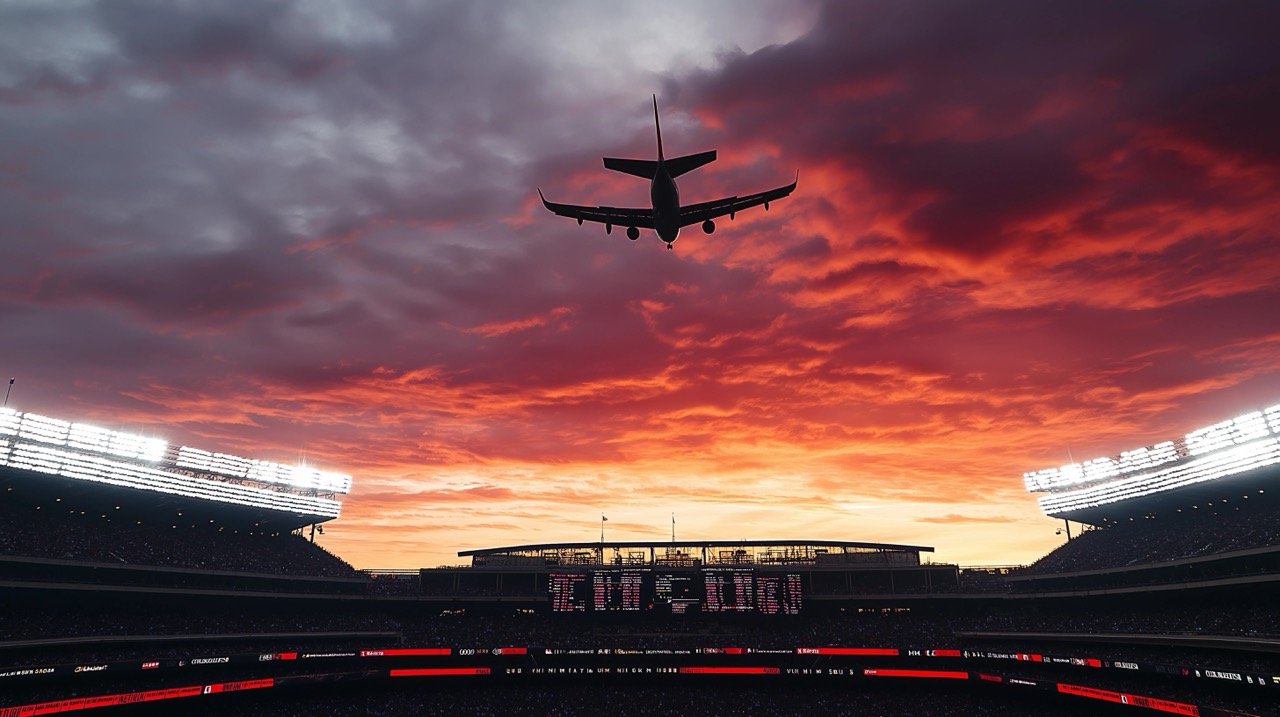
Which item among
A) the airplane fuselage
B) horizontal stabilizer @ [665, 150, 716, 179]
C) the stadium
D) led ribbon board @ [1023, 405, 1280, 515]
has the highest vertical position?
horizontal stabilizer @ [665, 150, 716, 179]

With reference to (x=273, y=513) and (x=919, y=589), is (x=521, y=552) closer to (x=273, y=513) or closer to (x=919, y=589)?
(x=273, y=513)

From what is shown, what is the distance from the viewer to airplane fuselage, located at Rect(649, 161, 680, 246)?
33.8 meters

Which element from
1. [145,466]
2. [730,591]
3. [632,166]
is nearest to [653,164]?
[632,166]

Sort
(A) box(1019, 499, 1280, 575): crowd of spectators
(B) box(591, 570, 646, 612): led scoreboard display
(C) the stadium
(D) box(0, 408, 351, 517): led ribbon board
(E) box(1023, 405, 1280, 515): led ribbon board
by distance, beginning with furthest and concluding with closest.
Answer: (B) box(591, 570, 646, 612): led scoreboard display < (D) box(0, 408, 351, 517): led ribbon board < (A) box(1019, 499, 1280, 575): crowd of spectators < (C) the stadium < (E) box(1023, 405, 1280, 515): led ribbon board

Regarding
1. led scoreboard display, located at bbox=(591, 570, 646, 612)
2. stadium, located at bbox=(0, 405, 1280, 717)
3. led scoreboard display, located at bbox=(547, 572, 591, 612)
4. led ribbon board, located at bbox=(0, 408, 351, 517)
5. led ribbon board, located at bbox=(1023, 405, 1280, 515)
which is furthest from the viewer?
led scoreboard display, located at bbox=(547, 572, 591, 612)

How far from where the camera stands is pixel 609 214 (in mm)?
38719

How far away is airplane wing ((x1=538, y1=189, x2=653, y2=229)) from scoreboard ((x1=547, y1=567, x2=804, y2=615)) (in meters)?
45.7

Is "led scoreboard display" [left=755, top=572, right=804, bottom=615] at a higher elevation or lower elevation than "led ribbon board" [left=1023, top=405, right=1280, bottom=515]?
lower

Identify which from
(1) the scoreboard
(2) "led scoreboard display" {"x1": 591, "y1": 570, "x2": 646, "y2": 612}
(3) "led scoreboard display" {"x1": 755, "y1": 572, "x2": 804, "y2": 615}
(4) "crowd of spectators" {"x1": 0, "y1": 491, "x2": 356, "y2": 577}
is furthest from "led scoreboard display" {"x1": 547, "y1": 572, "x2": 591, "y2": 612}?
(4) "crowd of spectators" {"x1": 0, "y1": 491, "x2": 356, "y2": 577}

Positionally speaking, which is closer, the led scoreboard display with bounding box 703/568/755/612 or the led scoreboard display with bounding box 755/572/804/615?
the led scoreboard display with bounding box 755/572/804/615

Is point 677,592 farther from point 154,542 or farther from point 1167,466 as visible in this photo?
point 154,542

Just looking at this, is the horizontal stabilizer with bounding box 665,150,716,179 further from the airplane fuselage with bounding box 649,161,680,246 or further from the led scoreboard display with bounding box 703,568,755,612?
the led scoreboard display with bounding box 703,568,755,612

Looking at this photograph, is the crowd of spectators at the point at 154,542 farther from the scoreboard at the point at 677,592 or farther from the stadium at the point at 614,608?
the scoreboard at the point at 677,592

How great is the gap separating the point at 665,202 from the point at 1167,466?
59542 mm
